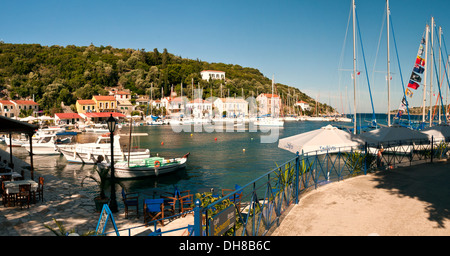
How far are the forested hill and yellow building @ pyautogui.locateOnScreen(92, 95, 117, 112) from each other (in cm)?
1030

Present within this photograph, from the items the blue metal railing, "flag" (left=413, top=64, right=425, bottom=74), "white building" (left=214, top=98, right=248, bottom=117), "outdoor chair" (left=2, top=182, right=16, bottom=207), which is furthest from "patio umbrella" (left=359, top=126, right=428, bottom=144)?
"white building" (left=214, top=98, right=248, bottom=117)

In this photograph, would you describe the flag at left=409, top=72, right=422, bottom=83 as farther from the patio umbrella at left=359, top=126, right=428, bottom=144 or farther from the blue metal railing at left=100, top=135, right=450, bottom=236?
the patio umbrella at left=359, top=126, right=428, bottom=144

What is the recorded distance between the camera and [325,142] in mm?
11734

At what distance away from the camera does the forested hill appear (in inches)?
3871

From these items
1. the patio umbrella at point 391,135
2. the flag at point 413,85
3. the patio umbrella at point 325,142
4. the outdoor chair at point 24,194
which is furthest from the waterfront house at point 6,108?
the flag at point 413,85

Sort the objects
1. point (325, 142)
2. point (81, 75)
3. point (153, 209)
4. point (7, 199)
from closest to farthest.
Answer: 1. point (153, 209)
2. point (7, 199)
3. point (325, 142)
4. point (81, 75)

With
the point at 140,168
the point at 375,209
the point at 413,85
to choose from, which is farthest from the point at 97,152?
the point at 413,85

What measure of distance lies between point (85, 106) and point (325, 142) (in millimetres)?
94077

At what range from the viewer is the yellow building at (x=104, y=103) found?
92.8m

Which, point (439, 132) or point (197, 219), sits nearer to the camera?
point (197, 219)

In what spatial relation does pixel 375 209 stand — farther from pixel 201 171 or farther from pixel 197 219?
pixel 201 171

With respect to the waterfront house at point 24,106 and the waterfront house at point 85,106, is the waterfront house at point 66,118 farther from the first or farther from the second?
the waterfront house at point 24,106

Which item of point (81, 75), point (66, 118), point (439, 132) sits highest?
point (81, 75)
